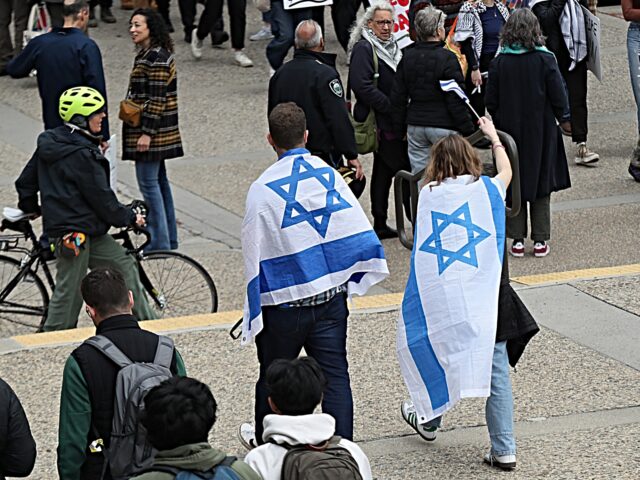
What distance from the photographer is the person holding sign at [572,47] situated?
11.6 m

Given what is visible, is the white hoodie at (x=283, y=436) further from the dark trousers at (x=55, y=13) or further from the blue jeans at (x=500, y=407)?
the dark trousers at (x=55, y=13)

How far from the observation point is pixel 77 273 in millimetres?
7723

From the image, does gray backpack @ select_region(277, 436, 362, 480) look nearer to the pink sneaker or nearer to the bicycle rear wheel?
the bicycle rear wheel

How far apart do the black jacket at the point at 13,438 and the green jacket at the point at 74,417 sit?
0.40 ft

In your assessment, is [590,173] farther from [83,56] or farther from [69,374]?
[69,374]

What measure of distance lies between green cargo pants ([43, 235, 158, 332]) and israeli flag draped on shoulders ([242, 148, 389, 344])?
2.35 meters

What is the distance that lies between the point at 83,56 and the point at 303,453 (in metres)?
6.42

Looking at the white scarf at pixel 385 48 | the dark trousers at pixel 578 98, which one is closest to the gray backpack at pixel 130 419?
the white scarf at pixel 385 48

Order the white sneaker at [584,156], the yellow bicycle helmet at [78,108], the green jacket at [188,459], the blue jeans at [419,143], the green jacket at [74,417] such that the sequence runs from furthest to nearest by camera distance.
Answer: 1. the white sneaker at [584,156]
2. the blue jeans at [419,143]
3. the yellow bicycle helmet at [78,108]
4. the green jacket at [74,417]
5. the green jacket at [188,459]

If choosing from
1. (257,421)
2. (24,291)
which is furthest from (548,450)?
(24,291)

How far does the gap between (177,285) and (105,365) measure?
4062mm

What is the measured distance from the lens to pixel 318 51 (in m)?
9.05

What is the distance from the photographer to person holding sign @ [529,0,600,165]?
11.6 m

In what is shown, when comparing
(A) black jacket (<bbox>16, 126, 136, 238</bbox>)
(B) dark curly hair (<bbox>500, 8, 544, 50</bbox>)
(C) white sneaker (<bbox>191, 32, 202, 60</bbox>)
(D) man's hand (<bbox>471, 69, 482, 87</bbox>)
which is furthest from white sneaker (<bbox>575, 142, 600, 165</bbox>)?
(A) black jacket (<bbox>16, 126, 136, 238</bbox>)
